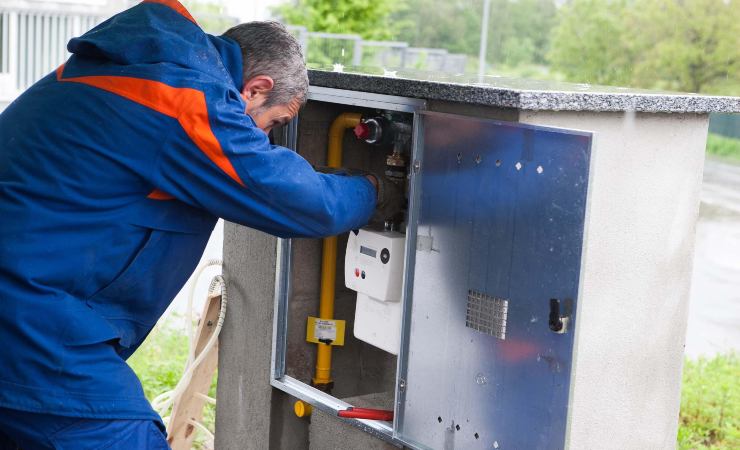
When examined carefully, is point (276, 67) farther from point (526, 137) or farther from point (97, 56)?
point (526, 137)

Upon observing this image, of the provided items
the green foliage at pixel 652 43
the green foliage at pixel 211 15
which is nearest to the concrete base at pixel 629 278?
the green foliage at pixel 652 43

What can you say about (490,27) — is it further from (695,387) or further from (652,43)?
(695,387)

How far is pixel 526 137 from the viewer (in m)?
2.30

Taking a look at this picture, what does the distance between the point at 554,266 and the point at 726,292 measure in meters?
5.56

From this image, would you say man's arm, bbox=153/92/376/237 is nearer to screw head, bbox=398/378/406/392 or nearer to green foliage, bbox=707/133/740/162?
screw head, bbox=398/378/406/392

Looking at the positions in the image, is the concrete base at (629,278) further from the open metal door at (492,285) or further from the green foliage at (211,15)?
the green foliage at (211,15)

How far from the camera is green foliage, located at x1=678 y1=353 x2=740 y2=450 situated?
464 centimetres

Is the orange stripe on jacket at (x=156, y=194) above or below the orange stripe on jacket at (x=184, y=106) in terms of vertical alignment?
below

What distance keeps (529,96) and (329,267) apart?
1.18 m

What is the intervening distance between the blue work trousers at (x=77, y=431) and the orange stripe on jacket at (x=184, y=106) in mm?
666

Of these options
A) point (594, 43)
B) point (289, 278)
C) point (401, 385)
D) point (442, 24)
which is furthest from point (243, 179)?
point (442, 24)

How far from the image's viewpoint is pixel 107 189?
232 cm

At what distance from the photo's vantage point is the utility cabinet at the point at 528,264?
228cm

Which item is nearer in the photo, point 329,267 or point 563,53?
point 329,267
